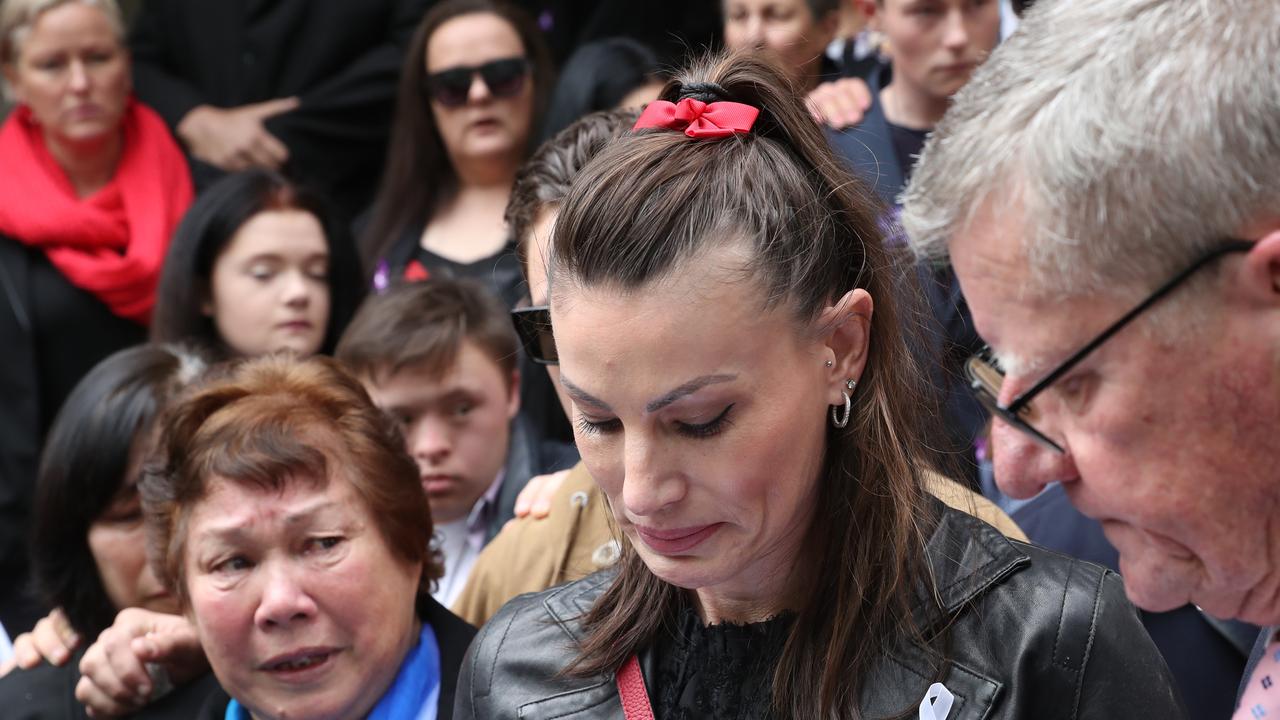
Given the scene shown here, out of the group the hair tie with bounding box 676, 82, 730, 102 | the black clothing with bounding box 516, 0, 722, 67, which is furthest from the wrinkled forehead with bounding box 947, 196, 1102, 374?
the black clothing with bounding box 516, 0, 722, 67

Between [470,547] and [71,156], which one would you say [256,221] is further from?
[470,547]

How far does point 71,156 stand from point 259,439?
2.76 metres

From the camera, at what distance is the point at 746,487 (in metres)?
1.99

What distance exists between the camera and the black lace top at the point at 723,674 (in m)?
2.12

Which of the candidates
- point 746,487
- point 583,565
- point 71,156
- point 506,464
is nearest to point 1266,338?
point 746,487

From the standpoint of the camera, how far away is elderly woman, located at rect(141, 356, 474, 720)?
273cm

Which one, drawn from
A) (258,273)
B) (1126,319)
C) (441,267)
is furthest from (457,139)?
(1126,319)

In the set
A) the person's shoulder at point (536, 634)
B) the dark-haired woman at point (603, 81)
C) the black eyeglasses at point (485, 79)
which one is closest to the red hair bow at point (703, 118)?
the person's shoulder at point (536, 634)

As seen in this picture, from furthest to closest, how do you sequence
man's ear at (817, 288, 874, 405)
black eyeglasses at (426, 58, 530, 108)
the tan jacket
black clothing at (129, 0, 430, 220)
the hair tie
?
black clothing at (129, 0, 430, 220) → black eyeglasses at (426, 58, 530, 108) → the tan jacket → the hair tie → man's ear at (817, 288, 874, 405)

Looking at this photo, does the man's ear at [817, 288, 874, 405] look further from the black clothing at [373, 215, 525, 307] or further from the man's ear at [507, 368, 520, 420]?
the black clothing at [373, 215, 525, 307]

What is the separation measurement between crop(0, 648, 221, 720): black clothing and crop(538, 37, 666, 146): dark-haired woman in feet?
7.06

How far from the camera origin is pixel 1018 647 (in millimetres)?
1952

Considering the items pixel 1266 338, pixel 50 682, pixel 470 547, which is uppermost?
pixel 1266 338

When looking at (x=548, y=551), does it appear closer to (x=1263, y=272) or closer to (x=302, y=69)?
(x=1263, y=272)
